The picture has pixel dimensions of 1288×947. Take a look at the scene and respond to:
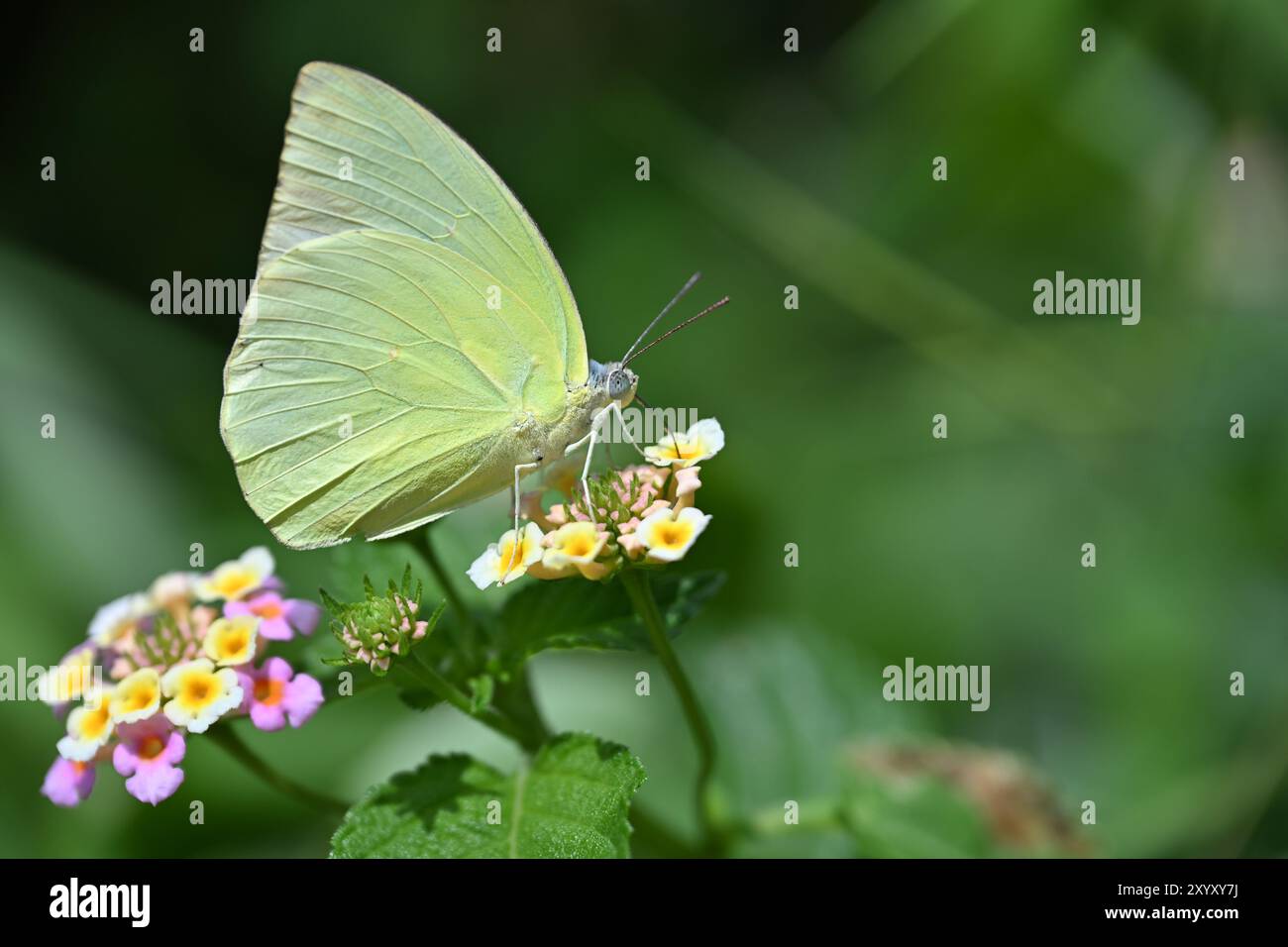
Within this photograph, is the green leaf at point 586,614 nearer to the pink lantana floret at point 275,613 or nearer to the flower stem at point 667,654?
the flower stem at point 667,654

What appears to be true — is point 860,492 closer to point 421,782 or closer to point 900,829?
point 900,829

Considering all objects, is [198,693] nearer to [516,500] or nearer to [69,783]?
[69,783]

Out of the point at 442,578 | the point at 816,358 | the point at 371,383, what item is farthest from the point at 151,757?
the point at 816,358

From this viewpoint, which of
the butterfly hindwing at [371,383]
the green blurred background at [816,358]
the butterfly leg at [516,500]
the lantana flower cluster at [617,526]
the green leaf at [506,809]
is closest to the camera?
the green leaf at [506,809]

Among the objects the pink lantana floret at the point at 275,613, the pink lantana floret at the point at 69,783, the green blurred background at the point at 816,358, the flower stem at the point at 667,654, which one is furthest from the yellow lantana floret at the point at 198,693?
the green blurred background at the point at 816,358

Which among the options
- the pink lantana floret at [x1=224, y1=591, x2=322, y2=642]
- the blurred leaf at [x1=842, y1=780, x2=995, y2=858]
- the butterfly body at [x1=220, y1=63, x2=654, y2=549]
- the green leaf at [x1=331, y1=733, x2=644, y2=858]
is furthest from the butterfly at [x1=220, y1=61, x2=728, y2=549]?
the blurred leaf at [x1=842, y1=780, x2=995, y2=858]

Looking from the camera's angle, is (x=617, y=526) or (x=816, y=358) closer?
(x=617, y=526)

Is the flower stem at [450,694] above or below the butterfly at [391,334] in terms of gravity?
below

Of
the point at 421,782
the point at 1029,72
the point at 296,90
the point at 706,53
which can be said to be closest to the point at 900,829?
the point at 421,782
